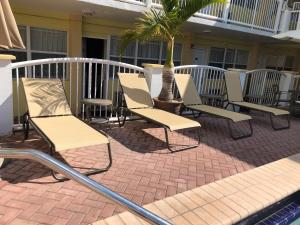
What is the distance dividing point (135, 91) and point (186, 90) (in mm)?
1430

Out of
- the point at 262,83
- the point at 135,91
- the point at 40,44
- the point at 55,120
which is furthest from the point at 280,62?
the point at 55,120

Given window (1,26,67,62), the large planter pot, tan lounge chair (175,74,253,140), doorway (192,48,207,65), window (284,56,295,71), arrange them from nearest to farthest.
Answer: the large planter pot → tan lounge chair (175,74,253,140) → window (1,26,67,62) → doorway (192,48,207,65) → window (284,56,295,71)

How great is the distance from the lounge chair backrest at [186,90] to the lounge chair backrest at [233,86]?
1316 mm

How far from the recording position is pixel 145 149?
471cm

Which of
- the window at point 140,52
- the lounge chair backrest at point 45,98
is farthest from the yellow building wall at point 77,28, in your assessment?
the lounge chair backrest at point 45,98

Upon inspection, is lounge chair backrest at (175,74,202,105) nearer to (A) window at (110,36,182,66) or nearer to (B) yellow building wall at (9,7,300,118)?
(B) yellow building wall at (9,7,300,118)

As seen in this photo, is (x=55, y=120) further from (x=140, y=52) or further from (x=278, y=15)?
(x=278, y=15)

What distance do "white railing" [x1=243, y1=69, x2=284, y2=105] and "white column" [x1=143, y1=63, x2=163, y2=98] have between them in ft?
12.5

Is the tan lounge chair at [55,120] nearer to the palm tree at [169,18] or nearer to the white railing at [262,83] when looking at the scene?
the palm tree at [169,18]

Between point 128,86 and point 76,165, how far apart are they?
2482 mm

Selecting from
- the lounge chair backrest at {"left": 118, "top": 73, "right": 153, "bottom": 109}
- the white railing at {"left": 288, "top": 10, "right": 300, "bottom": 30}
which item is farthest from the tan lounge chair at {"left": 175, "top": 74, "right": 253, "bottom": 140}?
the white railing at {"left": 288, "top": 10, "right": 300, "bottom": 30}

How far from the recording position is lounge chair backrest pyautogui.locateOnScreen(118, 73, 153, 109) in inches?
226

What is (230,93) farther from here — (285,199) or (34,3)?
(34,3)

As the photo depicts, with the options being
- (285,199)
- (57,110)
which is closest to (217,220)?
(285,199)
